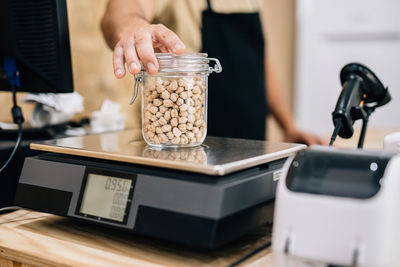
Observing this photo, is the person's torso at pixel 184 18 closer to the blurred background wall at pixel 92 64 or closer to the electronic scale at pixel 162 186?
the blurred background wall at pixel 92 64

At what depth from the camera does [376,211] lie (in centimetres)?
47

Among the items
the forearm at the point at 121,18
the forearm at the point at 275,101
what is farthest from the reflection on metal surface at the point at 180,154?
the forearm at the point at 275,101

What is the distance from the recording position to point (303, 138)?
162 cm

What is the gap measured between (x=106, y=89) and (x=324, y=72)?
218cm

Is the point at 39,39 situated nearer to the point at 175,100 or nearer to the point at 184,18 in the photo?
the point at 175,100

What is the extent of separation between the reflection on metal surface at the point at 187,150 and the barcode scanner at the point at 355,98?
8cm

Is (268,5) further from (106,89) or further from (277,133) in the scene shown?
(106,89)

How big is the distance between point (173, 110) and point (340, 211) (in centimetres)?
36

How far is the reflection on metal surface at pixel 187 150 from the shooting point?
636mm

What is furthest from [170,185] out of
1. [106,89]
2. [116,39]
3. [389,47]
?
[389,47]

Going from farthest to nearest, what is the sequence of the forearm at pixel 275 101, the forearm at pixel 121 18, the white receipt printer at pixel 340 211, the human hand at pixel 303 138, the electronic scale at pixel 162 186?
the forearm at pixel 275 101 < the human hand at pixel 303 138 < the forearm at pixel 121 18 < the electronic scale at pixel 162 186 < the white receipt printer at pixel 340 211

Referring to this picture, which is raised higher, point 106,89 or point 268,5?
point 268,5

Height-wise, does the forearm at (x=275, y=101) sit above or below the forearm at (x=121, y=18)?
below

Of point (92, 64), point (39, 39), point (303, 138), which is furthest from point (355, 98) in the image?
point (92, 64)
